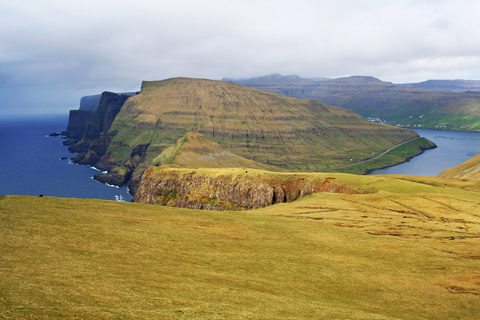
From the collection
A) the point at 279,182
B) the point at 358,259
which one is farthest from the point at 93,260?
the point at 279,182

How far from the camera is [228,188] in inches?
4262

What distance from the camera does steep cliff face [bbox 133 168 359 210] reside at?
100m

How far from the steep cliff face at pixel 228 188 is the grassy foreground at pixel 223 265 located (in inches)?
1563

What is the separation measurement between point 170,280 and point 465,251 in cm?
4037

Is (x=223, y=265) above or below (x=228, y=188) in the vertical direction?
above

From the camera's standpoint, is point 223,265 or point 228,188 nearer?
point 223,265

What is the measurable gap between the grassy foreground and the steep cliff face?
130 ft

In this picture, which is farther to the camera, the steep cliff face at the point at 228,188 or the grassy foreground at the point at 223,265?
the steep cliff face at the point at 228,188

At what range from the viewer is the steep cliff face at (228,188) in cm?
10016

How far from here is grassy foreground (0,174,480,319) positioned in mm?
22078

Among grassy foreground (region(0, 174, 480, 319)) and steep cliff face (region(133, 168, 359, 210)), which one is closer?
grassy foreground (region(0, 174, 480, 319))

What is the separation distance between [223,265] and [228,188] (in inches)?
2939

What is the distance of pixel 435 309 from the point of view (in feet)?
93.0

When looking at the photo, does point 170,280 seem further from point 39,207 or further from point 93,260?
point 39,207
